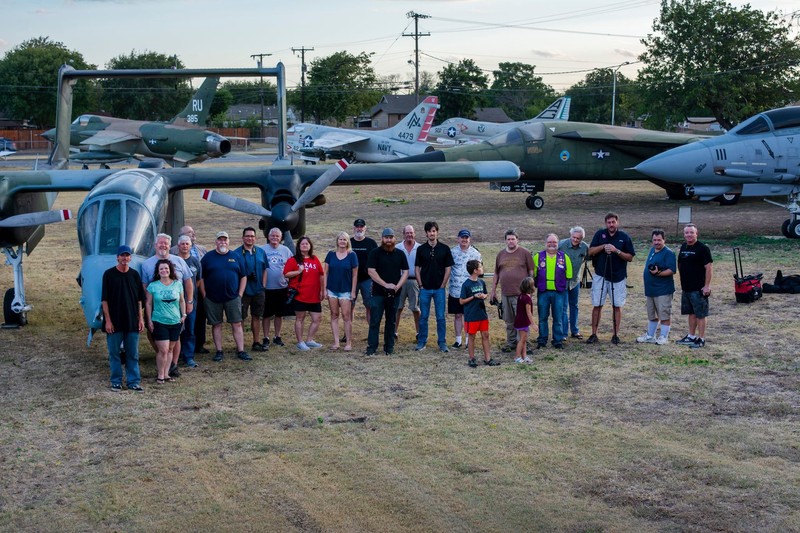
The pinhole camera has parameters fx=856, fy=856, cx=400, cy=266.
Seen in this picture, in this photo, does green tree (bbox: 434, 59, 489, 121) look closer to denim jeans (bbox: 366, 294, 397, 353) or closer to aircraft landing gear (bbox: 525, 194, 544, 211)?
aircraft landing gear (bbox: 525, 194, 544, 211)

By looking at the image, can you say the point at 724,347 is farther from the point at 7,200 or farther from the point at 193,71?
the point at 7,200

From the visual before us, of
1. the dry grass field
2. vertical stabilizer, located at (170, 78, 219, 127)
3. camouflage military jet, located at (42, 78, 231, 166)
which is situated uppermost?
vertical stabilizer, located at (170, 78, 219, 127)

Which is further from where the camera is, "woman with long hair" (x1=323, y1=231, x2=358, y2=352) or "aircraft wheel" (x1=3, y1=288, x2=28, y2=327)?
"aircraft wheel" (x1=3, y1=288, x2=28, y2=327)

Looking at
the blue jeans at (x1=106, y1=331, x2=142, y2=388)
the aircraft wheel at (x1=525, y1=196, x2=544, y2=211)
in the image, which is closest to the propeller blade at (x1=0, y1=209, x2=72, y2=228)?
the blue jeans at (x1=106, y1=331, x2=142, y2=388)

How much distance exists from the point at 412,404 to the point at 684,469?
10.3 ft

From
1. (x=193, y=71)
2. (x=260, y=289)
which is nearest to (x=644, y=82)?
(x=193, y=71)

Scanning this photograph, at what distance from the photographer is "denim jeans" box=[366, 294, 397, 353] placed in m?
11.8

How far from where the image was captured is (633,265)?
18078 millimetres

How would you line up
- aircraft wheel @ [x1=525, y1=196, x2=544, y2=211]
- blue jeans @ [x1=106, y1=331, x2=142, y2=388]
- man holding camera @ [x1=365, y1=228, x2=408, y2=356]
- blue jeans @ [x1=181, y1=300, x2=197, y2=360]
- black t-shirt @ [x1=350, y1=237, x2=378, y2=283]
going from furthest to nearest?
1. aircraft wheel @ [x1=525, y1=196, x2=544, y2=211]
2. black t-shirt @ [x1=350, y1=237, x2=378, y2=283]
3. man holding camera @ [x1=365, y1=228, x2=408, y2=356]
4. blue jeans @ [x1=181, y1=300, x2=197, y2=360]
5. blue jeans @ [x1=106, y1=331, x2=142, y2=388]

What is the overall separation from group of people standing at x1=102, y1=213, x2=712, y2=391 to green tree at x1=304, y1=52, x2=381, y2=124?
272ft

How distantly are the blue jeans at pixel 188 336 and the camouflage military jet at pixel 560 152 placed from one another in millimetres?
16414

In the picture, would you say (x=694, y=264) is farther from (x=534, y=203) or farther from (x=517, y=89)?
(x=517, y=89)

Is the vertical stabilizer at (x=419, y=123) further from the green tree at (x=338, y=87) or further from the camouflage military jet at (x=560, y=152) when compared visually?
the green tree at (x=338, y=87)

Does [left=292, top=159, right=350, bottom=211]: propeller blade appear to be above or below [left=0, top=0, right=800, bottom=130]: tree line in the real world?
below
